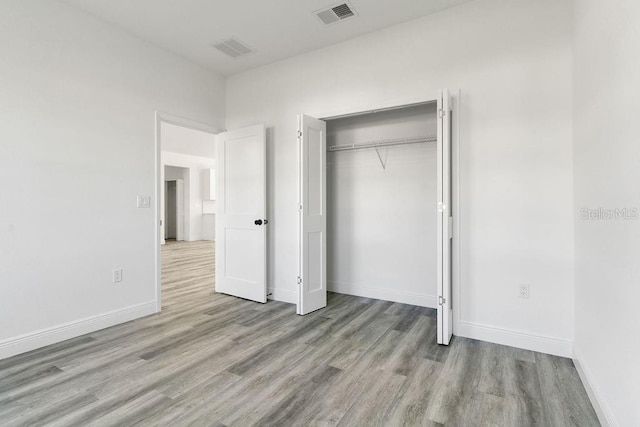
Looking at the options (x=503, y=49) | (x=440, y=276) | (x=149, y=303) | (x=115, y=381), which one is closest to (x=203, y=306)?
(x=149, y=303)

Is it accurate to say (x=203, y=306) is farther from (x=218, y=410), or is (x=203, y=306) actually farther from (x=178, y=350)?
(x=218, y=410)

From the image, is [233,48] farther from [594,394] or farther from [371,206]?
[594,394]

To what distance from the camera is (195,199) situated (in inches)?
411

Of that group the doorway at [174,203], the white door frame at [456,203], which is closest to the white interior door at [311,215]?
the white door frame at [456,203]

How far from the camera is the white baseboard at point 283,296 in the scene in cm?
391

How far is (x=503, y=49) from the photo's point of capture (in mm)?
2699

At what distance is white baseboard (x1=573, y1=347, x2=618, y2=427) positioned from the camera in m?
1.60

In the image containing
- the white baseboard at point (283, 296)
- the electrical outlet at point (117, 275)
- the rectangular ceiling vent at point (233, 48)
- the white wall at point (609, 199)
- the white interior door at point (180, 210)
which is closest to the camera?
the white wall at point (609, 199)

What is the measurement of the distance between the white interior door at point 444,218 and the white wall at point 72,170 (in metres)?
3.00

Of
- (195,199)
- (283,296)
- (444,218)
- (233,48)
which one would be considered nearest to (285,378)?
(444,218)

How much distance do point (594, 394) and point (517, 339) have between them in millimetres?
793

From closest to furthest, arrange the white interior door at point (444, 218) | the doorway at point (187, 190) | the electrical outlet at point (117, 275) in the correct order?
the white interior door at point (444, 218) → the electrical outlet at point (117, 275) → the doorway at point (187, 190)

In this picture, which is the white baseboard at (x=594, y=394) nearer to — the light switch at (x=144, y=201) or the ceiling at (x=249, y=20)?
the ceiling at (x=249, y=20)

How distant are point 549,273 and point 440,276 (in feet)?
2.75
